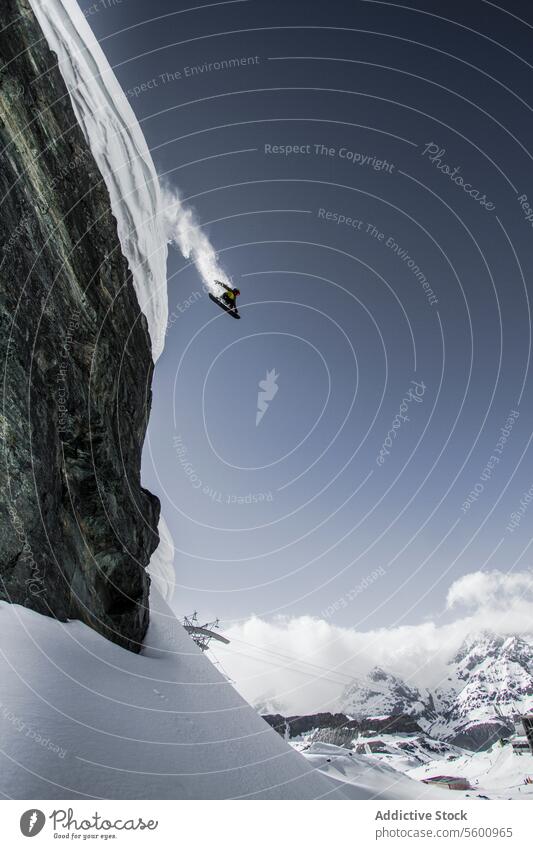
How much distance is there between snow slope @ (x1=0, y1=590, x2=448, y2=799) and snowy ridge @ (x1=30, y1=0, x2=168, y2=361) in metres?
21.8

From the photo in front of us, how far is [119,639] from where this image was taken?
1864 cm

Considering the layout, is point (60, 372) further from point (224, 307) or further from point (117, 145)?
point (117, 145)

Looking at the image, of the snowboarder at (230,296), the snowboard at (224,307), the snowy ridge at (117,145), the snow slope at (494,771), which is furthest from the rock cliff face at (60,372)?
the snow slope at (494,771)

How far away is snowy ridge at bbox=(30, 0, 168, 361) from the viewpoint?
2284 cm

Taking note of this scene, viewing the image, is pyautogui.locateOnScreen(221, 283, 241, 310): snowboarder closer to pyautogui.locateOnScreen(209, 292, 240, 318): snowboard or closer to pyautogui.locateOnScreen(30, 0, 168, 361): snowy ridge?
pyautogui.locateOnScreen(209, 292, 240, 318): snowboard

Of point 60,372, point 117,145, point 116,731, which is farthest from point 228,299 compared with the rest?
point 116,731

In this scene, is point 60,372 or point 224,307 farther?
point 224,307

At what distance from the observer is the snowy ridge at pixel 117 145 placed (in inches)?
899

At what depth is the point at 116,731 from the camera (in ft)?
37.7

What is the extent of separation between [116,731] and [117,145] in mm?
30852
